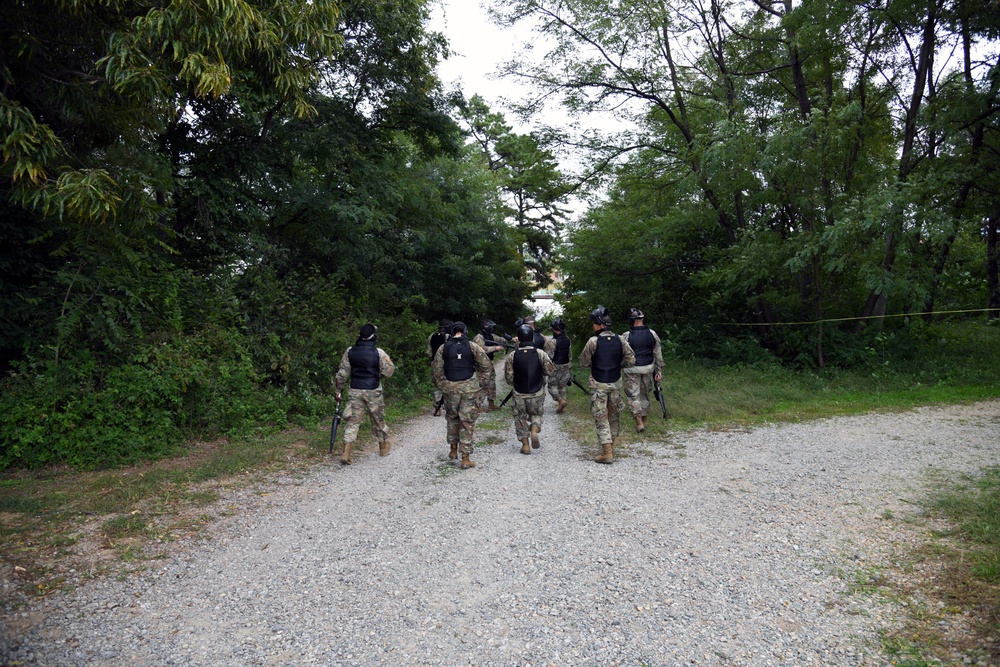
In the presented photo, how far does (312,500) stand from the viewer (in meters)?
6.21

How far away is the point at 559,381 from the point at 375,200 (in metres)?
5.39

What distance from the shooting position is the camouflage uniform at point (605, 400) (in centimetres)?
771

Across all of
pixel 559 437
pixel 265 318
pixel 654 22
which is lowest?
pixel 559 437

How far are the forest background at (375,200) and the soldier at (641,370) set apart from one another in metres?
5.01

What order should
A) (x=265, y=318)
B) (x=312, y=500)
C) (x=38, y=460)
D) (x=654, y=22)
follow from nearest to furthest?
(x=312, y=500)
(x=38, y=460)
(x=265, y=318)
(x=654, y=22)

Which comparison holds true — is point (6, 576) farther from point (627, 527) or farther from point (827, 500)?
point (827, 500)

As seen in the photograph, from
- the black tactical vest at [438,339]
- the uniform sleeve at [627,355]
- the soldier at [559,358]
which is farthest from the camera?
the soldier at [559,358]

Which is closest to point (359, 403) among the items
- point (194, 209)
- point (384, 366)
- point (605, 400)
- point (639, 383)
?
point (384, 366)

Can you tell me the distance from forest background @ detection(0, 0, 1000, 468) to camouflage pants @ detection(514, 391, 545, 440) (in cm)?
412

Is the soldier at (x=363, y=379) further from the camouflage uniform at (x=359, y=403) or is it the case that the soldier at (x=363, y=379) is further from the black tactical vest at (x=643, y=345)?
the black tactical vest at (x=643, y=345)

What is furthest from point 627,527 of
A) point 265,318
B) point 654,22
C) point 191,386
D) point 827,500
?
point 654,22

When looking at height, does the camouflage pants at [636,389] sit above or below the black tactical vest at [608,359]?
below

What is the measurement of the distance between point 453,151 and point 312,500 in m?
10.1

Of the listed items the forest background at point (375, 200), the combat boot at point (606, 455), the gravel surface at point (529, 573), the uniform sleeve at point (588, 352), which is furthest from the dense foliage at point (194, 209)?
the combat boot at point (606, 455)
